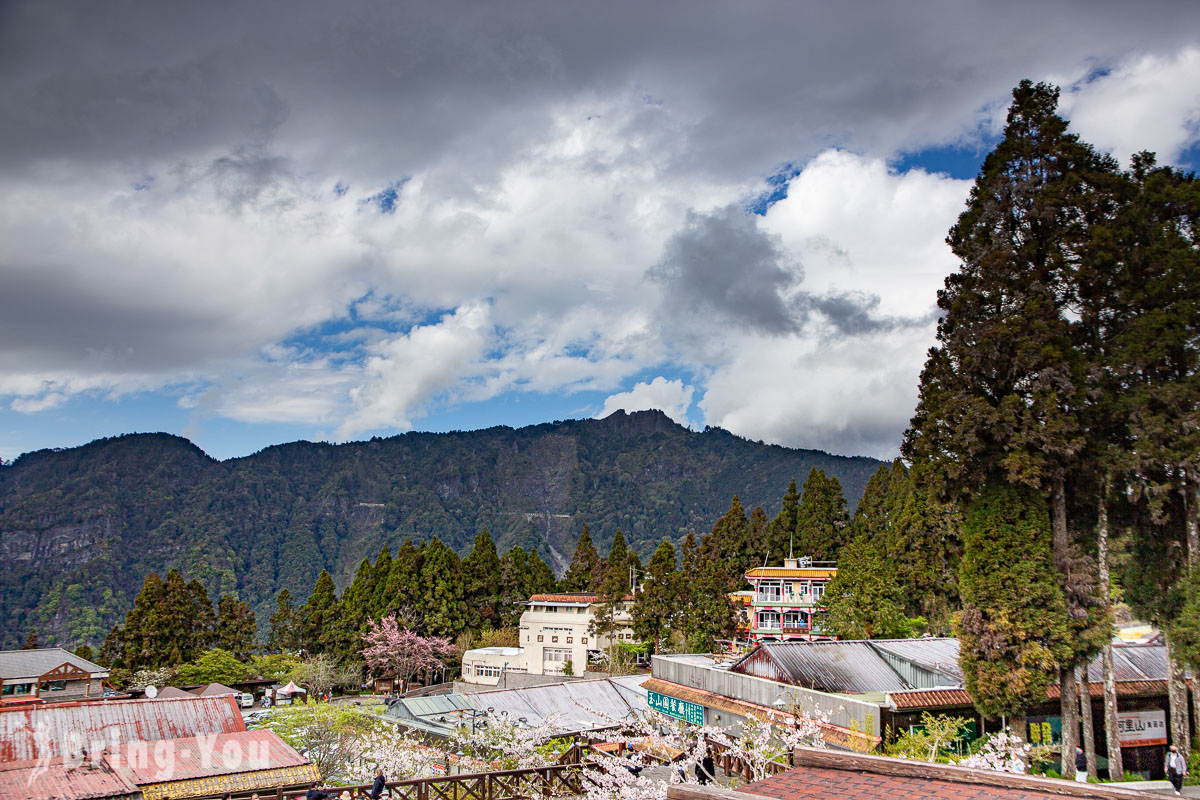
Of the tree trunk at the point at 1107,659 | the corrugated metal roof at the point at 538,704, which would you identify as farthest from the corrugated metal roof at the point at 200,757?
the tree trunk at the point at 1107,659

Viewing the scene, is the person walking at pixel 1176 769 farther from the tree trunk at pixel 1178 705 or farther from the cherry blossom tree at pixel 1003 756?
the cherry blossom tree at pixel 1003 756

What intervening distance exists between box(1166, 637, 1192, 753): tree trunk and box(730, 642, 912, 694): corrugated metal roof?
5957mm

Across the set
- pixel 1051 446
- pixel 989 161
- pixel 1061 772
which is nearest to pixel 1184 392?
pixel 1051 446

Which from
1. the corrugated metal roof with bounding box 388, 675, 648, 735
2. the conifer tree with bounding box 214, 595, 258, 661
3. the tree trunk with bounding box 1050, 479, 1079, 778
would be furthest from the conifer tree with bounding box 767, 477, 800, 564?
the tree trunk with bounding box 1050, 479, 1079, 778

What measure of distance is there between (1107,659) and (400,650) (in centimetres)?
4507

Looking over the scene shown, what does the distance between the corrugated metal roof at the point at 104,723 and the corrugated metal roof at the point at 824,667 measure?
1514 cm

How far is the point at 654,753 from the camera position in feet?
53.1

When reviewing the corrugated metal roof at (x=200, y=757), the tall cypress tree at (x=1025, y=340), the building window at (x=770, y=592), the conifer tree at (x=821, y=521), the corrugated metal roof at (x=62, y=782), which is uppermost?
the tall cypress tree at (x=1025, y=340)

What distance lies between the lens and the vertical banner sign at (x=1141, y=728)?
18812mm

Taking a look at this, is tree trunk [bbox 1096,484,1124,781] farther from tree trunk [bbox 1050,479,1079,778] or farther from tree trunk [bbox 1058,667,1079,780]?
tree trunk [bbox 1058,667,1079,780]

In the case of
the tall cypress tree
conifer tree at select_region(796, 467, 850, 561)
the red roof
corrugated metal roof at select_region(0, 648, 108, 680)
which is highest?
the tall cypress tree

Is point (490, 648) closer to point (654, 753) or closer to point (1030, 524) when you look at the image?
point (654, 753)

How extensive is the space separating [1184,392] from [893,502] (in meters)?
33.2

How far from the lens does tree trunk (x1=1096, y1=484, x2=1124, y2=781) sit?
1680 cm
